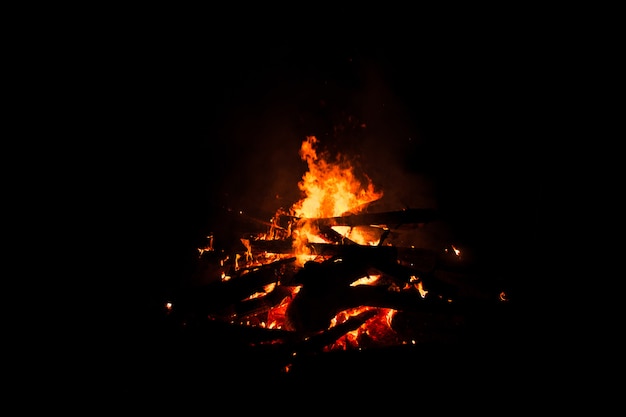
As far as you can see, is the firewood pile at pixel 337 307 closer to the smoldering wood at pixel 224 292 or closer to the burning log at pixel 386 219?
the smoldering wood at pixel 224 292

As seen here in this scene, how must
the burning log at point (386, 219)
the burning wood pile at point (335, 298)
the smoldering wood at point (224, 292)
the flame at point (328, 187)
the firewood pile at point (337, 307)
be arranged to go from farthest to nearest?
the flame at point (328, 187) < the burning log at point (386, 219) < the smoldering wood at point (224, 292) < the burning wood pile at point (335, 298) < the firewood pile at point (337, 307)

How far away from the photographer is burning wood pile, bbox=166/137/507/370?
3.08 meters

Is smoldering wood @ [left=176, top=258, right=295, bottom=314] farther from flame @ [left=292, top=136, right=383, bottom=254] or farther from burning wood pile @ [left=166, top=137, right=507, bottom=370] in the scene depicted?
flame @ [left=292, top=136, right=383, bottom=254]

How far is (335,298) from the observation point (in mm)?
3211

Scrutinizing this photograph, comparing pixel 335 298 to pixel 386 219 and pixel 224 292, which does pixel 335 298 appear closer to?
pixel 224 292

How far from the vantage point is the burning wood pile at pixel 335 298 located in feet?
10.1

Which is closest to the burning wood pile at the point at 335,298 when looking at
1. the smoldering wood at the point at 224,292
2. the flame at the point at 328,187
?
the smoldering wood at the point at 224,292

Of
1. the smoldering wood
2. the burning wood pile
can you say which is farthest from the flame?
the smoldering wood

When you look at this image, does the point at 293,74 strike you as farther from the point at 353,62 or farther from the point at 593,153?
the point at 593,153

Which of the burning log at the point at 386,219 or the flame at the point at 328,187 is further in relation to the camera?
the flame at the point at 328,187

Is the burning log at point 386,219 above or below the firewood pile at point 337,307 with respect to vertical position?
above

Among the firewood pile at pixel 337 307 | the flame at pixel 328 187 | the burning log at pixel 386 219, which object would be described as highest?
the flame at pixel 328 187

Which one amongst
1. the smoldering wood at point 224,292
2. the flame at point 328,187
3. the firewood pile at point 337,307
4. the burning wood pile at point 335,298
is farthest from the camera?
the flame at point 328,187

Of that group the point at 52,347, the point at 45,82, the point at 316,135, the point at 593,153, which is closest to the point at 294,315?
the point at 52,347
